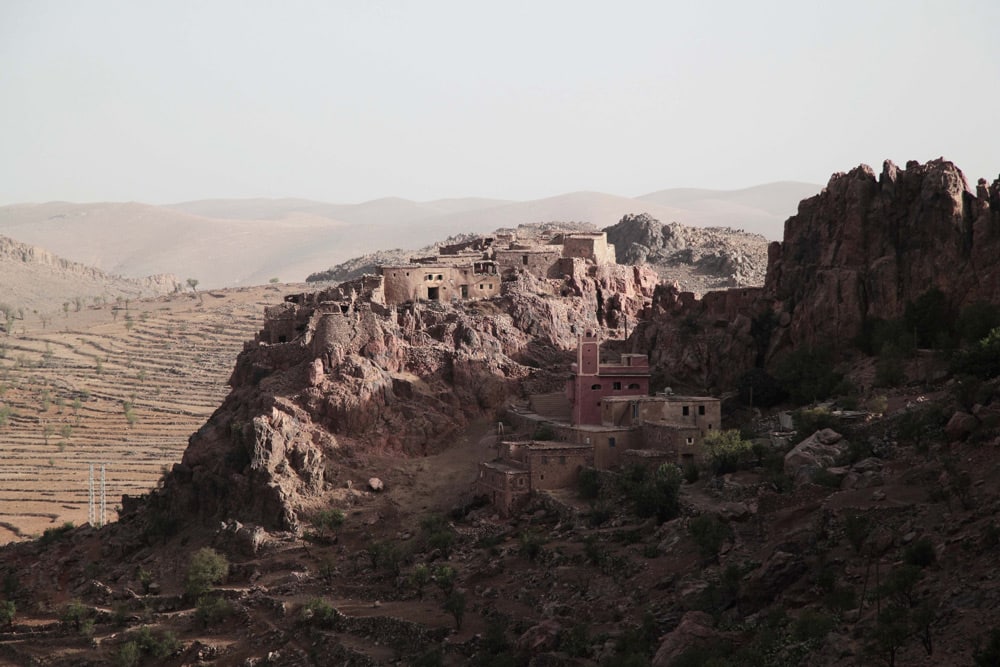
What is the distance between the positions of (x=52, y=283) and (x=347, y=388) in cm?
13073

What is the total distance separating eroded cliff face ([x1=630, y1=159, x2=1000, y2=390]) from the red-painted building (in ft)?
6.31

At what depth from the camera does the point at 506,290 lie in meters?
61.3

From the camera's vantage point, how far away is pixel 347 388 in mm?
52969

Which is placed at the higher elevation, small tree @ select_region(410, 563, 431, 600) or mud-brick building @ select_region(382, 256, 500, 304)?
mud-brick building @ select_region(382, 256, 500, 304)

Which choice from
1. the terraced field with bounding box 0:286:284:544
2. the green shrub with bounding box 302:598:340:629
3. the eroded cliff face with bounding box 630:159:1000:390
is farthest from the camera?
the terraced field with bounding box 0:286:284:544

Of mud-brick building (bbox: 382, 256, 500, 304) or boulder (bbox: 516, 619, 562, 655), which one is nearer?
boulder (bbox: 516, 619, 562, 655)

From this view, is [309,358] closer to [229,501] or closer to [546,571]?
[229,501]

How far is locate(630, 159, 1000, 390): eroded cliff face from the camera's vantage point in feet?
167

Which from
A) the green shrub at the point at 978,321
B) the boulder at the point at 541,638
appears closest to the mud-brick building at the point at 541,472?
the boulder at the point at 541,638

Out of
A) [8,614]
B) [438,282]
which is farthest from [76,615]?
[438,282]

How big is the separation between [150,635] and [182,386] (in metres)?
56.1

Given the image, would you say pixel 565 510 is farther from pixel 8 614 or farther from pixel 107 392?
pixel 107 392

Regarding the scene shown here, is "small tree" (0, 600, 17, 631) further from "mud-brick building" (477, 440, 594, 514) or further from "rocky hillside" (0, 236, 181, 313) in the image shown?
"rocky hillside" (0, 236, 181, 313)

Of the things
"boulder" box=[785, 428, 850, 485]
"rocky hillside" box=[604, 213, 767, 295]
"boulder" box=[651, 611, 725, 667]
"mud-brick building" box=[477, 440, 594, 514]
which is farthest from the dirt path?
"rocky hillside" box=[604, 213, 767, 295]
